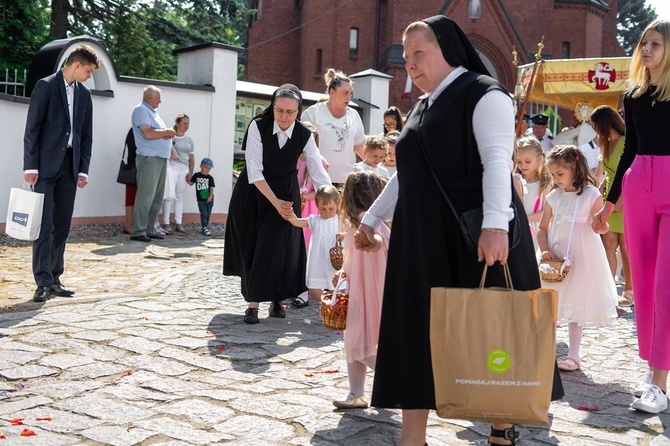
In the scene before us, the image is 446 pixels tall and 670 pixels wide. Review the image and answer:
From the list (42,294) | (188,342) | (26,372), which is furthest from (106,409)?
(42,294)

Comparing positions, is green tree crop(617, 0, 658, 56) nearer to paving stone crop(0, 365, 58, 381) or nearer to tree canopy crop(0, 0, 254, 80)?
tree canopy crop(0, 0, 254, 80)

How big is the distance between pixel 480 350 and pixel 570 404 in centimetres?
204

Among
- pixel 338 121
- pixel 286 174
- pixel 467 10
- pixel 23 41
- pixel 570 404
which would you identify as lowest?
pixel 570 404

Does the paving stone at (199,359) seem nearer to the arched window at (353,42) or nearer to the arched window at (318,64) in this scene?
the arched window at (353,42)

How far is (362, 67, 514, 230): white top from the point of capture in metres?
3.71

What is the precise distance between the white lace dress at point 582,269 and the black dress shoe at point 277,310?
2340 mm

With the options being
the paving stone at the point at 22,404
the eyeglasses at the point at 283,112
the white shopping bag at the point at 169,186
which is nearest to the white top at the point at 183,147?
the white shopping bag at the point at 169,186

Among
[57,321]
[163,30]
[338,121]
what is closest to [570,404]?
[57,321]

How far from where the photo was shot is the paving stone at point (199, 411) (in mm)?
4590

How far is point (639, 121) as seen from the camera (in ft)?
17.7

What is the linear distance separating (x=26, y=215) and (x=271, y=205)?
6.72ft

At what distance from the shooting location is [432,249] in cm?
387

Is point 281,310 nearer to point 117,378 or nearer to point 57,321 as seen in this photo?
point 57,321

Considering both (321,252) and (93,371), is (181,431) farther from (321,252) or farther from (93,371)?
(321,252)
